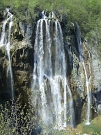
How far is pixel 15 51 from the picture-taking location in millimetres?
26766

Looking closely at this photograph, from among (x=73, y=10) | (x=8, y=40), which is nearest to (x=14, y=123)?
(x=8, y=40)

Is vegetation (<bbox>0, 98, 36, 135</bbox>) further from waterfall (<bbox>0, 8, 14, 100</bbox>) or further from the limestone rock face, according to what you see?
waterfall (<bbox>0, 8, 14, 100</bbox>)

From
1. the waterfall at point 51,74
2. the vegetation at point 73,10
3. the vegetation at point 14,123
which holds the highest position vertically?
the vegetation at point 73,10

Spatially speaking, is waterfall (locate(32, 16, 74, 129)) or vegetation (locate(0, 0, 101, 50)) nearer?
waterfall (locate(32, 16, 74, 129))

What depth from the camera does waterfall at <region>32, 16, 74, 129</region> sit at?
28.1 meters

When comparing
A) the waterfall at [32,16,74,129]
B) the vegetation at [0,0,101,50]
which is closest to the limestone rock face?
the waterfall at [32,16,74,129]

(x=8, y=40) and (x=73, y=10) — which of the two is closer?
(x=8, y=40)

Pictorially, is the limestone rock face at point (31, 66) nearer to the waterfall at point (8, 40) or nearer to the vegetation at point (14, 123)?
the waterfall at point (8, 40)

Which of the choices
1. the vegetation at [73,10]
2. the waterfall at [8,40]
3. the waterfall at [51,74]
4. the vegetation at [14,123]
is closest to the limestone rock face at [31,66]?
the waterfall at [8,40]

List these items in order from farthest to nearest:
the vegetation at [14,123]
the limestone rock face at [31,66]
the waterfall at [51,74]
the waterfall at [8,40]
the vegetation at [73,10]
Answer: the vegetation at [73,10], the waterfall at [51,74], the limestone rock face at [31,66], the waterfall at [8,40], the vegetation at [14,123]

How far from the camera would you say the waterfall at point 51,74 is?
2811cm

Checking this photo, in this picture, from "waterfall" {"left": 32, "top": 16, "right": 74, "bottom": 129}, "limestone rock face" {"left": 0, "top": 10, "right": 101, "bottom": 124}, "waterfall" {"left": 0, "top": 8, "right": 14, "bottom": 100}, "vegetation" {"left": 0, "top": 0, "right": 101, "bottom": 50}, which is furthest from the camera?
"vegetation" {"left": 0, "top": 0, "right": 101, "bottom": 50}

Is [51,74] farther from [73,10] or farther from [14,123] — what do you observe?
[14,123]

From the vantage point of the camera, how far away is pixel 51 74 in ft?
94.5
